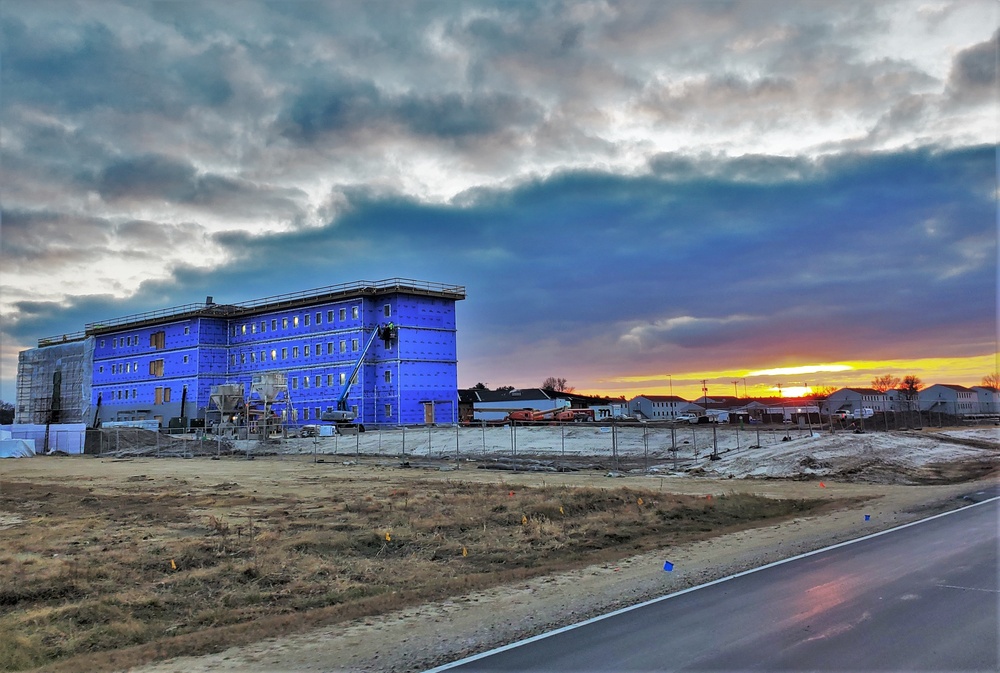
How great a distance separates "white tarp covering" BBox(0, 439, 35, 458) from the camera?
2576 inches

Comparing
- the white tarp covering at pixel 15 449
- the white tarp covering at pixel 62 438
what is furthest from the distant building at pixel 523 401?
the white tarp covering at pixel 15 449

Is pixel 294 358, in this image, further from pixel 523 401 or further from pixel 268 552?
pixel 268 552

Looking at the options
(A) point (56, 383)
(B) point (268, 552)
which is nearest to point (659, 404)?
(A) point (56, 383)

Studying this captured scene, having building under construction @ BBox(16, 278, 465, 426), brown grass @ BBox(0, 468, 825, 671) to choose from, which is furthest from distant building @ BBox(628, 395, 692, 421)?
brown grass @ BBox(0, 468, 825, 671)

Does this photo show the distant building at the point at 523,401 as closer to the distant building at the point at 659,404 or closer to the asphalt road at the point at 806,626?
the distant building at the point at 659,404

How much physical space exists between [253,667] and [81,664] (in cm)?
236

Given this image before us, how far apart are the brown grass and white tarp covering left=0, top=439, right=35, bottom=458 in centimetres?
4631

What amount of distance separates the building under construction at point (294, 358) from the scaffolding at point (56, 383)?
1.97 feet

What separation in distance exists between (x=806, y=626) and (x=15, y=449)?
78.1m

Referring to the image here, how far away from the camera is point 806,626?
8.98 metres

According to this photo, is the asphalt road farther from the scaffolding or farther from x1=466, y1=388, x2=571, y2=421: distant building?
the scaffolding

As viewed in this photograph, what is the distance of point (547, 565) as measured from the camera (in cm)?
1466

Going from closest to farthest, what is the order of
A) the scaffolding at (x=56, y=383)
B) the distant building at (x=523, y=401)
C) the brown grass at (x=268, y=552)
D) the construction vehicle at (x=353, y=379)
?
1. the brown grass at (x=268, y=552)
2. the construction vehicle at (x=353, y=379)
3. the scaffolding at (x=56, y=383)
4. the distant building at (x=523, y=401)

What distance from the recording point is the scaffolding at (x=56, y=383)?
109125 mm
